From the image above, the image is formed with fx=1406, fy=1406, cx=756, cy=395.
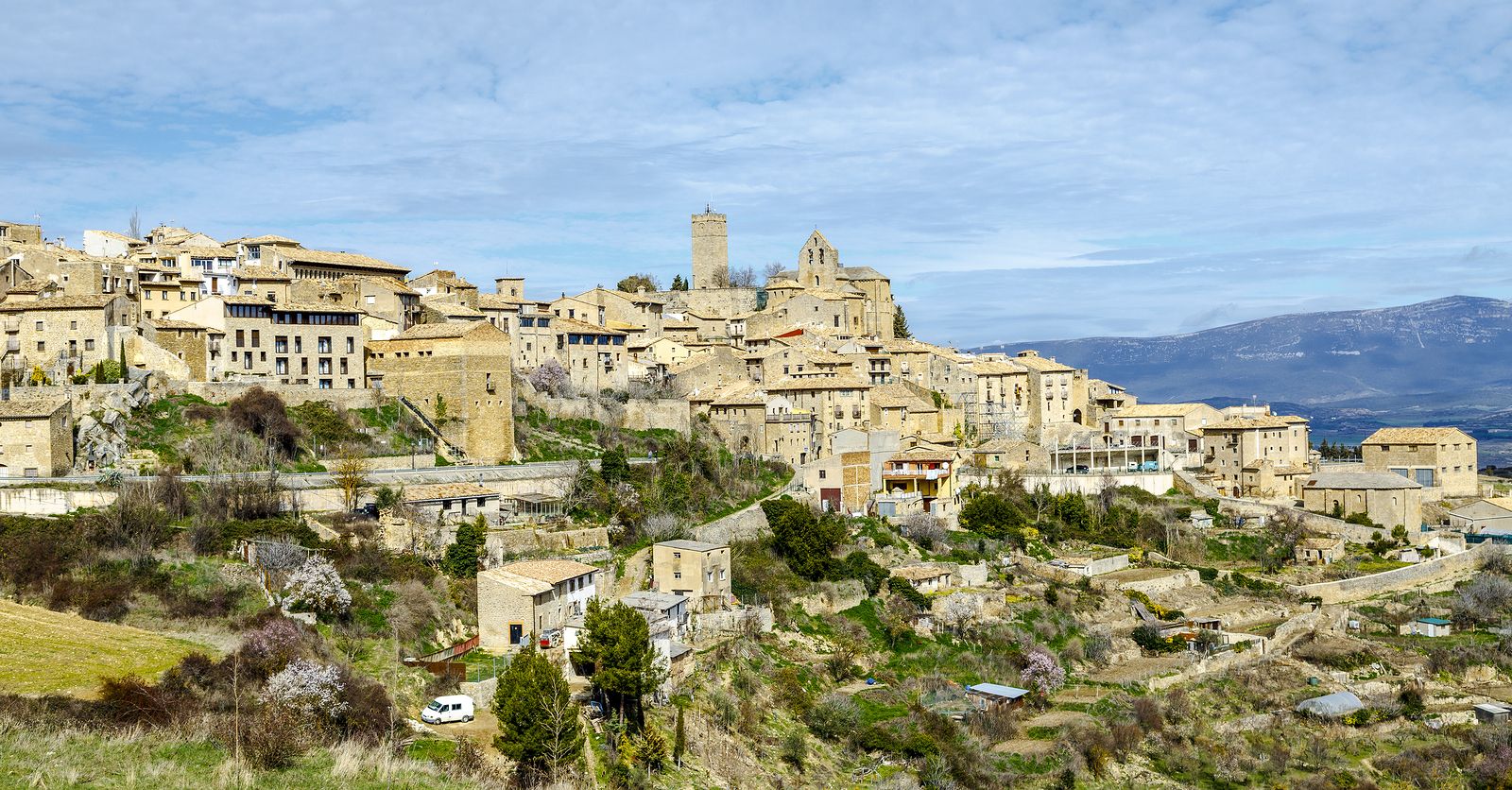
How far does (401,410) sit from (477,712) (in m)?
19.5

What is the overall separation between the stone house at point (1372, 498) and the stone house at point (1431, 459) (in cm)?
451

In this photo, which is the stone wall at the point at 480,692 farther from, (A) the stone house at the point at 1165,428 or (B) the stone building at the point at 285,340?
(A) the stone house at the point at 1165,428

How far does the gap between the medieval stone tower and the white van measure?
2447 inches

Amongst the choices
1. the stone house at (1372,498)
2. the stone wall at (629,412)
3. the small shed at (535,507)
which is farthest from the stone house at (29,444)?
the stone house at (1372,498)

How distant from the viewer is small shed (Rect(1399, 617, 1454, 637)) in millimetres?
50312

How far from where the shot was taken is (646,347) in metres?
64.9

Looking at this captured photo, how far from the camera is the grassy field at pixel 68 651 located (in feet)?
77.7

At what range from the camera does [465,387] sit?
4656 cm

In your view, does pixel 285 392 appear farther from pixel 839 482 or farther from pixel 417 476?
pixel 839 482

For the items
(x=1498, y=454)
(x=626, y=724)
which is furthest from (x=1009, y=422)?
(x=1498, y=454)

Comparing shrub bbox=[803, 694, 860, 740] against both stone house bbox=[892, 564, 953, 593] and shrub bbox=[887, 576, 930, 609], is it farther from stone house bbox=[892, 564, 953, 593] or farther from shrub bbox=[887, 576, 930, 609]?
stone house bbox=[892, 564, 953, 593]

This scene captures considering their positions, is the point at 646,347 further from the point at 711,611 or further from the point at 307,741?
the point at 307,741

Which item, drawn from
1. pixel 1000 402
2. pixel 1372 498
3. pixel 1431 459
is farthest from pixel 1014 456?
pixel 1431 459

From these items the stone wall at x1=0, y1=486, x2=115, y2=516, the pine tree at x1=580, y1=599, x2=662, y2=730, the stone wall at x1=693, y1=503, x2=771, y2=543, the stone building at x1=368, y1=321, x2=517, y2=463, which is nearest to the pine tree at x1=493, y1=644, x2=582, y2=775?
the pine tree at x1=580, y1=599, x2=662, y2=730
